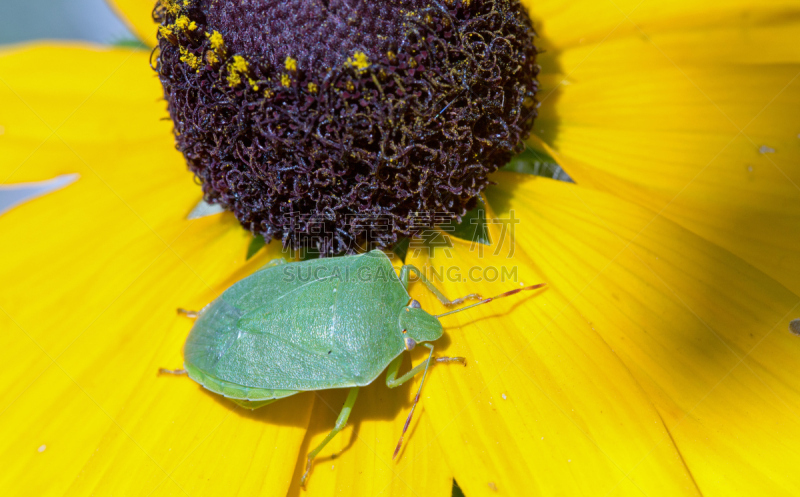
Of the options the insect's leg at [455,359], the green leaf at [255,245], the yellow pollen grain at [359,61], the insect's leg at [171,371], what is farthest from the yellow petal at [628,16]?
the insect's leg at [171,371]

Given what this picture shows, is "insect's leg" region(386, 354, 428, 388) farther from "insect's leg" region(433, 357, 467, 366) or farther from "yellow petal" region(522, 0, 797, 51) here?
"yellow petal" region(522, 0, 797, 51)

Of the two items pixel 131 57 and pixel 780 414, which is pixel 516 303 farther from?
pixel 131 57

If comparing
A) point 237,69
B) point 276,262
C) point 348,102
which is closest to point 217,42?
point 237,69

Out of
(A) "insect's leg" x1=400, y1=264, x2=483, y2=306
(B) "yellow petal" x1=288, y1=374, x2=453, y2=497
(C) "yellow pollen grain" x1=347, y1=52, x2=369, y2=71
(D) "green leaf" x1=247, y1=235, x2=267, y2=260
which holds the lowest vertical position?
(B) "yellow petal" x1=288, y1=374, x2=453, y2=497

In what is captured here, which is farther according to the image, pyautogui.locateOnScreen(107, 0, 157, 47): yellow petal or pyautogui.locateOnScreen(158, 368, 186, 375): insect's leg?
pyautogui.locateOnScreen(107, 0, 157, 47): yellow petal

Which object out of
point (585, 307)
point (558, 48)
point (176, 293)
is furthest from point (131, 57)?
point (585, 307)

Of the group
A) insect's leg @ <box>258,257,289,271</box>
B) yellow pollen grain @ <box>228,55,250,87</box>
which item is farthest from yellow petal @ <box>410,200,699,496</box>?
yellow pollen grain @ <box>228,55,250,87</box>

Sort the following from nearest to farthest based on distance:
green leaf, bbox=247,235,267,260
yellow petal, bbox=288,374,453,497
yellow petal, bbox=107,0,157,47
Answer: yellow petal, bbox=288,374,453,497, green leaf, bbox=247,235,267,260, yellow petal, bbox=107,0,157,47
